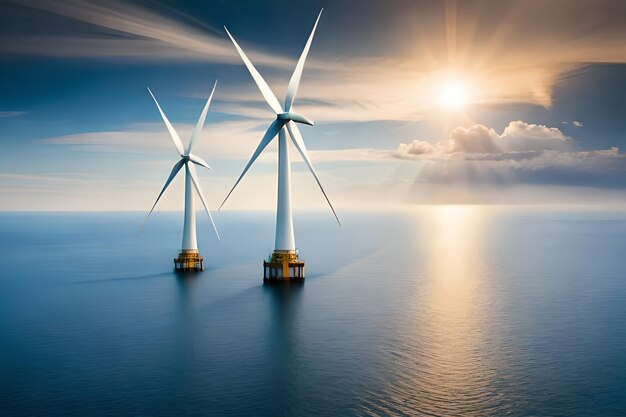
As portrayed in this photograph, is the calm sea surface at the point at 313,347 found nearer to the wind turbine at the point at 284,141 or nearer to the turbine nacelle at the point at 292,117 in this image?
the wind turbine at the point at 284,141

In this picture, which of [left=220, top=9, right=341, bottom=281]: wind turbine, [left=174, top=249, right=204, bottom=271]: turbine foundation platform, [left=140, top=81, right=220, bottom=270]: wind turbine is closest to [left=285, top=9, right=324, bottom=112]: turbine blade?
[left=220, top=9, right=341, bottom=281]: wind turbine

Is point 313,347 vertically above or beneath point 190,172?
beneath

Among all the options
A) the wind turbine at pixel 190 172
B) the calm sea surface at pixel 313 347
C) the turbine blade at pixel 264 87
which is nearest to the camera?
the calm sea surface at pixel 313 347

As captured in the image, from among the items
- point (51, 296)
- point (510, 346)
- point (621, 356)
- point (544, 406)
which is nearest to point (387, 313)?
point (510, 346)

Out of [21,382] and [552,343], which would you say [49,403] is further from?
[552,343]

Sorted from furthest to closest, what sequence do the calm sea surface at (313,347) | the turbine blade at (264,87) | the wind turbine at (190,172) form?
Answer: 1. the wind turbine at (190,172)
2. the turbine blade at (264,87)
3. the calm sea surface at (313,347)

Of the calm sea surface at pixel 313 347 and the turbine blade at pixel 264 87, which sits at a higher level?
the turbine blade at pixel 264 87

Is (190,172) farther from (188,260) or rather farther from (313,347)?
(313,347)

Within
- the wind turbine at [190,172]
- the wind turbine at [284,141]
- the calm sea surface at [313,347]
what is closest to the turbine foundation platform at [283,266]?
the wind turbine at [284,141]

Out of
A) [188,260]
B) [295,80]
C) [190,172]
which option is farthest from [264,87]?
[188,260]

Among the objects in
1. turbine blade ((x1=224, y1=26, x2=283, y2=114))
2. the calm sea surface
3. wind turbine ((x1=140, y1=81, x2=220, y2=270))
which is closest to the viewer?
the calm sea surface

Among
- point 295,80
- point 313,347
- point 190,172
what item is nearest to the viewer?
point 313,347

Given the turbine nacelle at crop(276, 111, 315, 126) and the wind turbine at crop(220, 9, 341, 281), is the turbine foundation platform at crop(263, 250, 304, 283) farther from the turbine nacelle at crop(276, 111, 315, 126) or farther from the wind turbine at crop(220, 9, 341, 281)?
the turbine nacelle at crop(276, 111, 315, 126)
